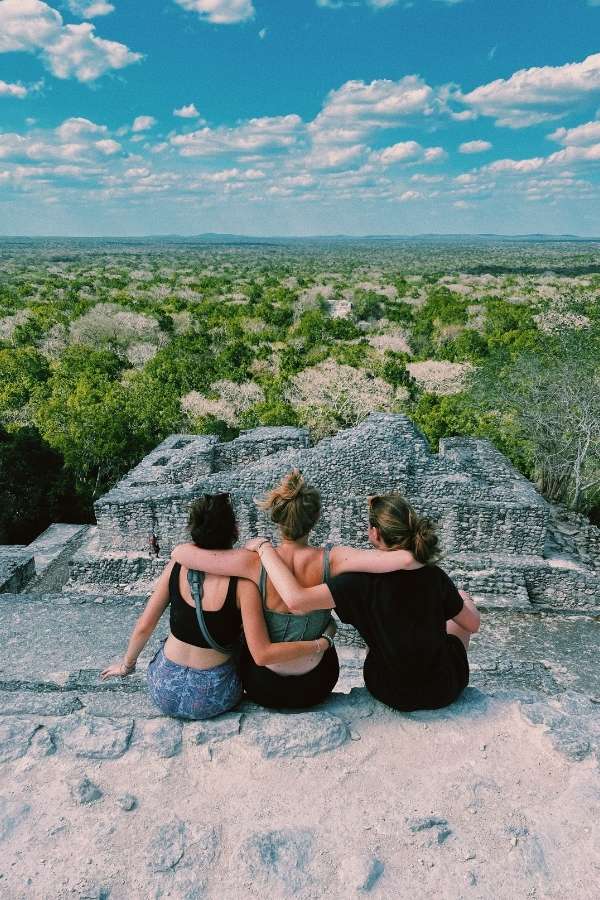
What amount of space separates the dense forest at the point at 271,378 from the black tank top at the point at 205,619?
1112cm

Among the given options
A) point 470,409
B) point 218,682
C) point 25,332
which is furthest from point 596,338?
point 25,332

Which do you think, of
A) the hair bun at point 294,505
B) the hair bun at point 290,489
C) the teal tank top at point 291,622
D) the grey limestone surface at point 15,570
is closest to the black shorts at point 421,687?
the teal tank top at point 291,622

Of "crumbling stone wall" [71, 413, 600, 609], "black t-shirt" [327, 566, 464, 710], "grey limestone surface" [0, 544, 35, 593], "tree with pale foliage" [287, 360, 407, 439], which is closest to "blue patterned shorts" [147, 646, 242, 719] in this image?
"black t-shirt" [327, 566, 464, 710]

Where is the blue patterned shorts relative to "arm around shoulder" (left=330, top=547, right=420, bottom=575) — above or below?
below

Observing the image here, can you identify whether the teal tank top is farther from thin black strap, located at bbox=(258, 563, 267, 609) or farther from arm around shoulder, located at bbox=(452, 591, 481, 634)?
arm around shoulder, located at bbox=(452, 591, 481, 634)

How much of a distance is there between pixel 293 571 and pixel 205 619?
521 millimetres

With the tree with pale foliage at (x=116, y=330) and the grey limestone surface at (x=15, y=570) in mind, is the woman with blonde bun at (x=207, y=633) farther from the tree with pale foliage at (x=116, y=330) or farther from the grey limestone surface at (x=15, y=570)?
the tree with pale foliage at (x=116, y=330)

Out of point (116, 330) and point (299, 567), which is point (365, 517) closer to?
point (299, 567)

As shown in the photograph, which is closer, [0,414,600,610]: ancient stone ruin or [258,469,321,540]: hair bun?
[258,469,321,540]: hair bun

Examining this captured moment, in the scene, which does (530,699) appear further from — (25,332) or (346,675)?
(25,332)

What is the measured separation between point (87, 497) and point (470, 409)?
9.90m

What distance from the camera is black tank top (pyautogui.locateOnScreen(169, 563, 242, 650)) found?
330 centimetres

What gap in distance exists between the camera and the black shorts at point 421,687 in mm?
3502

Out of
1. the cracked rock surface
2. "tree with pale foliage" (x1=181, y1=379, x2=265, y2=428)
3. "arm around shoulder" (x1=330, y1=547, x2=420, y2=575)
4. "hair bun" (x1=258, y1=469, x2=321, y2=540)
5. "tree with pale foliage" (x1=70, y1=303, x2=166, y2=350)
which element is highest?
"hair bun" (x1=258, y1=469, x2=321, y2=540)
